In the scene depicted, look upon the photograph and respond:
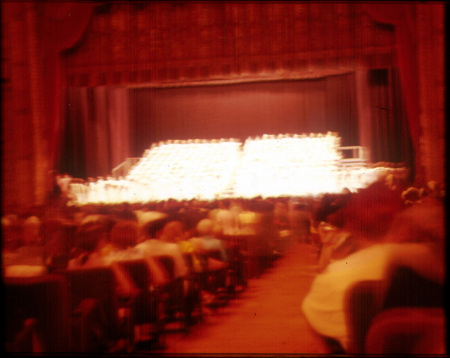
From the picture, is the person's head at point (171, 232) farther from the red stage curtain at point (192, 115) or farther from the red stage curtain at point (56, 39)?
the red stage curtain at point (192, 115)

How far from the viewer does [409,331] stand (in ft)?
7.11

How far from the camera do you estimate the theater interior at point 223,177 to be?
262 cm

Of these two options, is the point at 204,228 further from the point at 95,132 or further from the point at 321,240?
the point at 95,132

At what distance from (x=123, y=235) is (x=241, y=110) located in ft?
30.6

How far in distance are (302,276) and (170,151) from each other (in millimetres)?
6025

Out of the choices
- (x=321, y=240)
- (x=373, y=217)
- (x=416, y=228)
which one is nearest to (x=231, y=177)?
(x=321, y=240)

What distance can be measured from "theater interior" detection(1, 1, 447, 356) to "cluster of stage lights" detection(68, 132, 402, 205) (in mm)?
47

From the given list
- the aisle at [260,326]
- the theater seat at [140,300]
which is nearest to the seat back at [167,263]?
the theater seat at [140,300]

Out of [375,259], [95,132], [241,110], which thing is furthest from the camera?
[241,110]

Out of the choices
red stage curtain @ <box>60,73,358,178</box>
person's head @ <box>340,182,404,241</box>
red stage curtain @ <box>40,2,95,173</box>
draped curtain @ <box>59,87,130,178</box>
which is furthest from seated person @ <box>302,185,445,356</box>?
red stage curtain @ <box>60,73,358,178</box>

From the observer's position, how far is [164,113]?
11.8m

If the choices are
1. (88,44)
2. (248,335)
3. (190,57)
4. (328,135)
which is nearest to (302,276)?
(248,335)

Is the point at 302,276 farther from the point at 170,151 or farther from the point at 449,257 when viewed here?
the point at 170,151

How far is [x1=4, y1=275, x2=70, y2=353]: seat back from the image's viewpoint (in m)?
2.61
